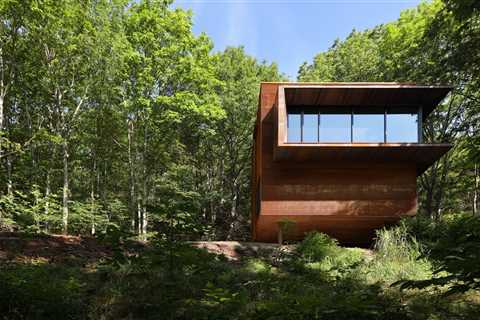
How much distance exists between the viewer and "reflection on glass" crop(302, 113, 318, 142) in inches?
543

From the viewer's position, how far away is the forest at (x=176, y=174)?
4805mm

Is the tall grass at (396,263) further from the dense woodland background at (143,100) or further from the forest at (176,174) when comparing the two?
the dense woodland background at (143,100)

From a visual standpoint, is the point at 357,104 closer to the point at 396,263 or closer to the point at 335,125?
the point at 335,125

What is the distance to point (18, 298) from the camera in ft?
14.6

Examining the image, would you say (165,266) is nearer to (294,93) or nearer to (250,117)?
(294,93)

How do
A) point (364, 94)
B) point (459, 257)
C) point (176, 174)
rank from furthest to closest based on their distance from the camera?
point (176, 174) → point (364, 94) → point (459, 257)

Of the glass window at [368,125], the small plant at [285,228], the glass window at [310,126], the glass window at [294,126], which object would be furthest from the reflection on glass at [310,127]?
the small plant at [285,228]

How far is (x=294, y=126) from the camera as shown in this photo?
14.1m

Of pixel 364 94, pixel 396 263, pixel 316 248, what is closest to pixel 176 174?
pixel 364 94

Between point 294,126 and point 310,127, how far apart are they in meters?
0.59

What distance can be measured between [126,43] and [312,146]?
38.4ft

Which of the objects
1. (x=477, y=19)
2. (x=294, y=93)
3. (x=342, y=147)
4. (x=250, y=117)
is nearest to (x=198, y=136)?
(x=250, y=117)

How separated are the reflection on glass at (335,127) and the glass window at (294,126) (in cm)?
82

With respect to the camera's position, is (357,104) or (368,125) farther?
(357,104)
